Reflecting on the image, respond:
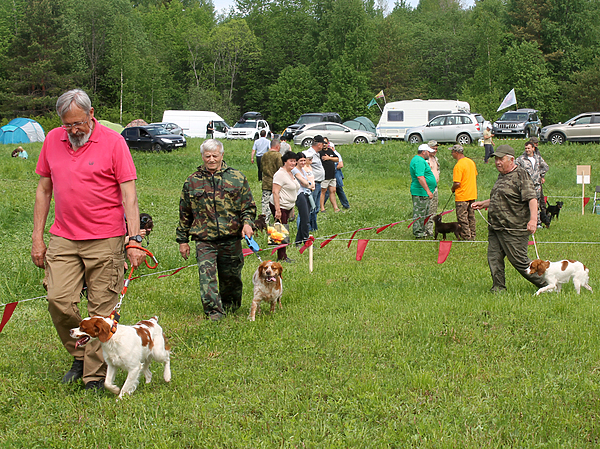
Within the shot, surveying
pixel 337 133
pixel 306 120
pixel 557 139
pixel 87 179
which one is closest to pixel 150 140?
pixel 337 133

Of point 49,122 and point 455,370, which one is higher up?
point 49,122

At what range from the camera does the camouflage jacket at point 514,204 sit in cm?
700

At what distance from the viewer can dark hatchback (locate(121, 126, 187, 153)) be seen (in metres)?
28.8

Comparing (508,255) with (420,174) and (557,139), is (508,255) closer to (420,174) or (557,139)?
(420,174)

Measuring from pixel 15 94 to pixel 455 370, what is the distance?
56.1m

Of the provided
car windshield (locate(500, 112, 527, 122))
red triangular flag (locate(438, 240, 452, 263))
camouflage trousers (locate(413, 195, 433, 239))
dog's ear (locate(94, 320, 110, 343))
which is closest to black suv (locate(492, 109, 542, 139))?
car windshield (locate(500, 112, 527, 122))

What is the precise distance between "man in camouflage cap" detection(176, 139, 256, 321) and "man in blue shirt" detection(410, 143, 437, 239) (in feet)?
19.5

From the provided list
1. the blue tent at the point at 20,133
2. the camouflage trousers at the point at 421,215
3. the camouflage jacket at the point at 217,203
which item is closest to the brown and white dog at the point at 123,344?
the camouflage jacket at the point at 217,203

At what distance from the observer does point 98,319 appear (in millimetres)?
4051

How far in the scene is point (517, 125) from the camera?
31.6m

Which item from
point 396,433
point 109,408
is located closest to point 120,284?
point 109,408

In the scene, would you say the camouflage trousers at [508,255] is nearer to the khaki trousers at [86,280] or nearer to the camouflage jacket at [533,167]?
the khaki trousers at [86,280]

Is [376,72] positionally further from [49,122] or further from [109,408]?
[109,408]

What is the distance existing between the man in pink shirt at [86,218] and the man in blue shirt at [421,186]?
7.70 metres
